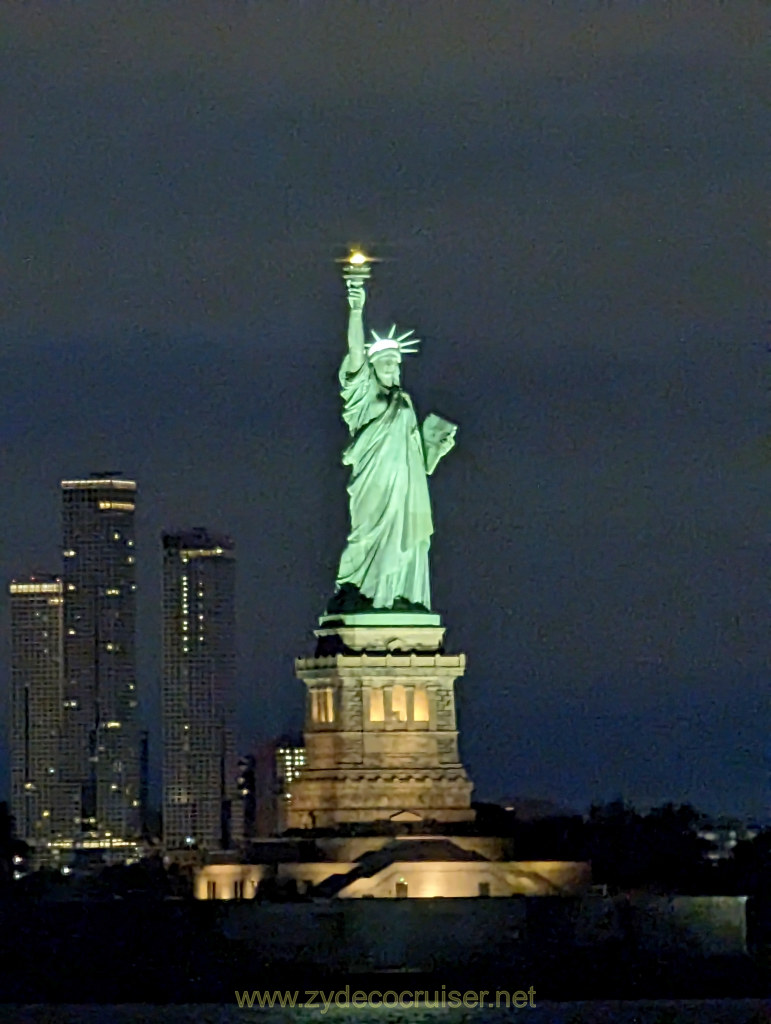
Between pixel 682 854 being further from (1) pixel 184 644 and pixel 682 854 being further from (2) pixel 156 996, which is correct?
(1) pixel 184 644

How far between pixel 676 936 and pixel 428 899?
3.91 meters

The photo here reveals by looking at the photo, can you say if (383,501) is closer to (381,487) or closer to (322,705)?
(381,487)

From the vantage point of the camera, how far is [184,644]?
127 m

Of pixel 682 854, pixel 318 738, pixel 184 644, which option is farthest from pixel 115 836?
pixel 318 738

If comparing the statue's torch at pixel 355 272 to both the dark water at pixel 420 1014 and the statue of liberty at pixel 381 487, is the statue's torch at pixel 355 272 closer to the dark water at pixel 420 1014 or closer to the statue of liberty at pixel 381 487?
the statue of liberty at pixel 381 487

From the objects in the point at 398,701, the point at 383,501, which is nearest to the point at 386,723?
the point at 398,701

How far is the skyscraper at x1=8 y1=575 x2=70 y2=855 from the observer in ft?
445

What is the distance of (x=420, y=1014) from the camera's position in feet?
222

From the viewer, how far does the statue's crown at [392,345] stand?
72.8 meters

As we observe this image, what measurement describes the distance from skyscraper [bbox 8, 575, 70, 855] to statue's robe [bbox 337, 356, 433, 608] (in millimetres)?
58034

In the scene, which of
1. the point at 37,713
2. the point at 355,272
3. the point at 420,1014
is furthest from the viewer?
the point at 37,713

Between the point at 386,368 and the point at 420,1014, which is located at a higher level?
the point at 386,368

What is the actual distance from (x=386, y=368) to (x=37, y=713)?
217ft

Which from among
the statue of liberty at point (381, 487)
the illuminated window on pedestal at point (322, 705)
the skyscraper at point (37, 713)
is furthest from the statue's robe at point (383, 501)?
the skyscraper at point (37, 713)
